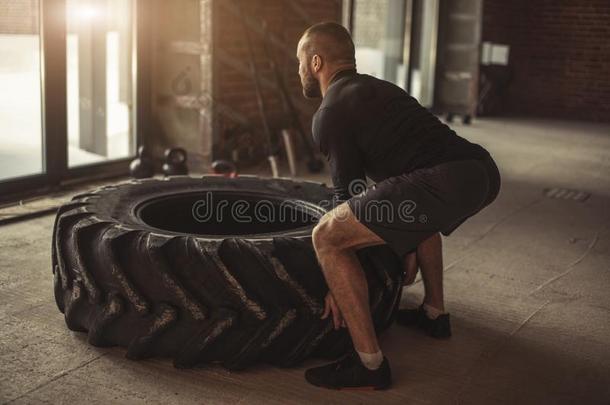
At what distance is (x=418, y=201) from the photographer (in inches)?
101

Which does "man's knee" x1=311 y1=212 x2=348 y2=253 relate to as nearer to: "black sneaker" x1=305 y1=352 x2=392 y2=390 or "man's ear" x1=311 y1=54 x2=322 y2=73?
"black sneaker" x1=305 y1=352 x2=392 y2=390

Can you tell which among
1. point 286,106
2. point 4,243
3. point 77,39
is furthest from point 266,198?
point 286,106

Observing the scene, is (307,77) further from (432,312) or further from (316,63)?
(432,312)

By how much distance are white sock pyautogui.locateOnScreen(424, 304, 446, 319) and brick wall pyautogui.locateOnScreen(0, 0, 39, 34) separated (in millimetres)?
3447

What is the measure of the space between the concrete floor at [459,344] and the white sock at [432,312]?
0.10 m

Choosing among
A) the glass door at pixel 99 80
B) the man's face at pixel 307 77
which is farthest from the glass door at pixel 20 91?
the man's face at pixel 307 77

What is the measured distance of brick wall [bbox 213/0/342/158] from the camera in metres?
6.23

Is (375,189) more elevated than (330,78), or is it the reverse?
(330,78)

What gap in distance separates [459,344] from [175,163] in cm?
313

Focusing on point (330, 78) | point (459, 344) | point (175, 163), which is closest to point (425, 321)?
point (459, 344)

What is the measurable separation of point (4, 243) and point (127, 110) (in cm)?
238

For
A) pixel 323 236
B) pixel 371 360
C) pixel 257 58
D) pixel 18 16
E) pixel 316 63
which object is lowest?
pixel 371 360

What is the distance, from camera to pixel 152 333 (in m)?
2.69

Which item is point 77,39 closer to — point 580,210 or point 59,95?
point 59,95
